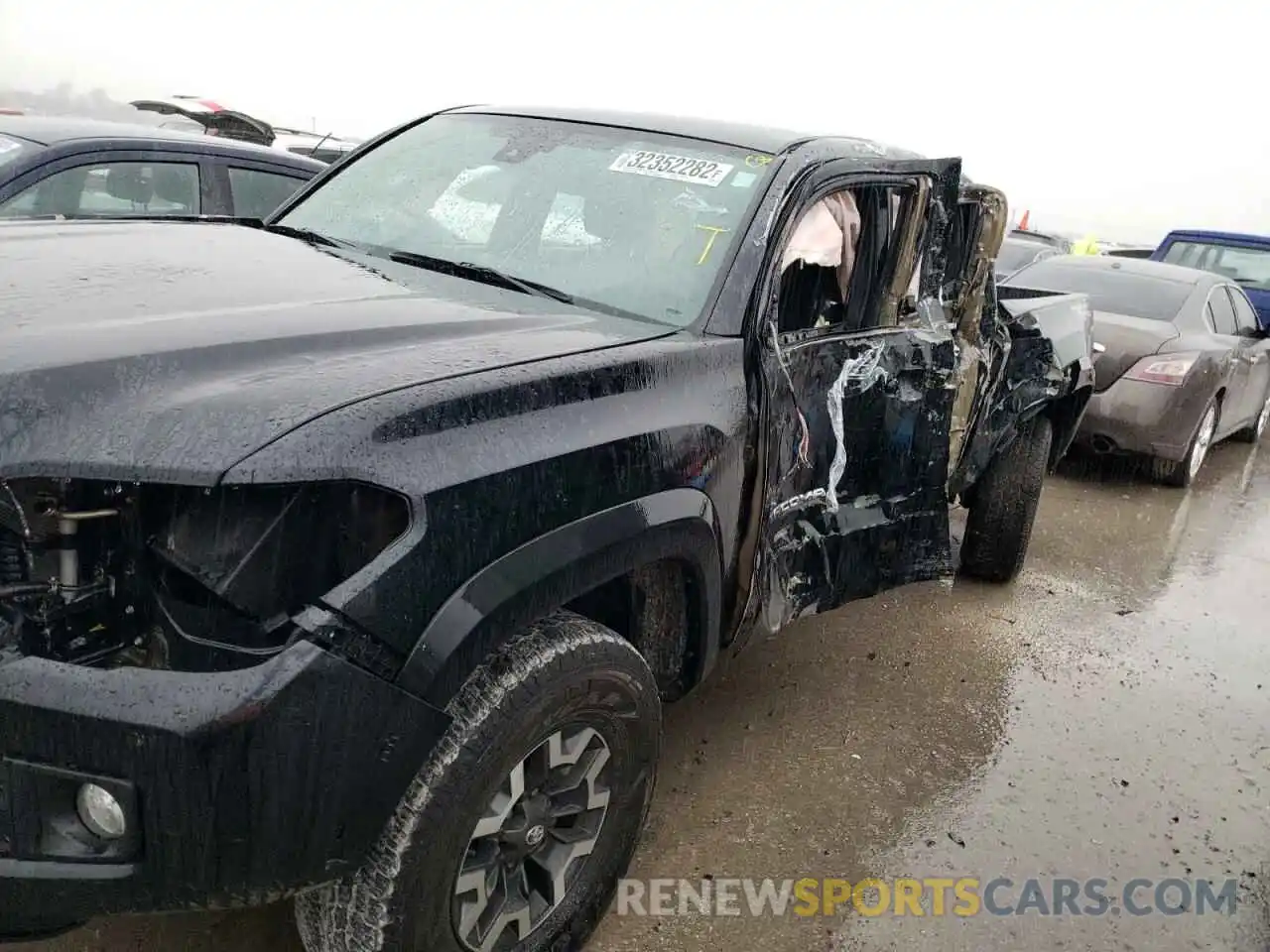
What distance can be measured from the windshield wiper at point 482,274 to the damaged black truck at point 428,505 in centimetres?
1

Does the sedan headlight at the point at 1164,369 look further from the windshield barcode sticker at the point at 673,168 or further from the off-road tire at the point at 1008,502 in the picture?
the windshield barcode sticker at the point at 673,168

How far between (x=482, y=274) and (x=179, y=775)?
1588 mm

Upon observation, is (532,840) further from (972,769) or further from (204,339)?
(972,769)

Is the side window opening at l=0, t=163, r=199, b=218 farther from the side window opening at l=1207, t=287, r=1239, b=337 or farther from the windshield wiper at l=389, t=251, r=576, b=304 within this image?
the side window opening at l=1207, t=287, r=1239, b=337

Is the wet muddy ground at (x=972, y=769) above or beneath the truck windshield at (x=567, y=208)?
beneath

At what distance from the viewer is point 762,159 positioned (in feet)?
9.55

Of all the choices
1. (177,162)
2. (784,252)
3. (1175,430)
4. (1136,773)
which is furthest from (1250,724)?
(177,162)

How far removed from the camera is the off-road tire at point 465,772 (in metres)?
1.79

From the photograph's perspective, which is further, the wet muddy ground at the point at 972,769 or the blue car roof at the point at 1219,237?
the blue car roof at the point at 1219,237

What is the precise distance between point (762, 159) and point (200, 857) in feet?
7.30

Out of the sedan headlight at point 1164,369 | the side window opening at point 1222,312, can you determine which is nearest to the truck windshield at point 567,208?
the sedan headlight at point 1164,369

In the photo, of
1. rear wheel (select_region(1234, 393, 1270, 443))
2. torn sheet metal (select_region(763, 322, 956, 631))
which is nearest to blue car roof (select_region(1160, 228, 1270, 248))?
rear wheel (select_region(1234, 393, 1270, 443))

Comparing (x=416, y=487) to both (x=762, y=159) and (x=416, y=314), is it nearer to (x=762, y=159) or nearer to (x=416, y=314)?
(x=416, y=314)

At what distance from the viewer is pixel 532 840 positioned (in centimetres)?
208
